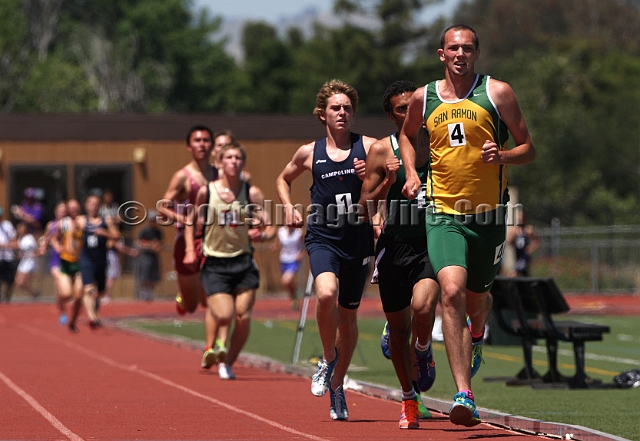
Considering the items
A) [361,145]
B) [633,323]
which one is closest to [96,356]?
[361,145]

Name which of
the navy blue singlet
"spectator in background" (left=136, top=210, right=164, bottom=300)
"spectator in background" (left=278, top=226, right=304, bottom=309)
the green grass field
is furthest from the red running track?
"spectator in background" (left=136, top=210, right=164, bottom=300)

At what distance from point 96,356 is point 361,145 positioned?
722 centimetres

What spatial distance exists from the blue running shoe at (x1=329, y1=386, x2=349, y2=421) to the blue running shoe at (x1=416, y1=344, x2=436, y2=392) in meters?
0.55

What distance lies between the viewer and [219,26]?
87000 millimetres

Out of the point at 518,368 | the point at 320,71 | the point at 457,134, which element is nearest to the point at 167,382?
the point at 518,368

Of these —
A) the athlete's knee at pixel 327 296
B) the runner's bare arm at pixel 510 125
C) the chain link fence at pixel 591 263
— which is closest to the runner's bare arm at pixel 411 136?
the runner's bare arm at pixel 510 125

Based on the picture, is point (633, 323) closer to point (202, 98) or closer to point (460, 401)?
point (460, 401)

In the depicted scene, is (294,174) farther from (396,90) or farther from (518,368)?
(518,368)

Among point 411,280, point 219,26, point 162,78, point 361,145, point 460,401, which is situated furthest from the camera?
point 219,26

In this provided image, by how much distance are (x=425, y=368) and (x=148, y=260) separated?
22312mm

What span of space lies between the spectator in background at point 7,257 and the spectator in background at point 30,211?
1716 millimetres

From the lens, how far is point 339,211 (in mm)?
9438

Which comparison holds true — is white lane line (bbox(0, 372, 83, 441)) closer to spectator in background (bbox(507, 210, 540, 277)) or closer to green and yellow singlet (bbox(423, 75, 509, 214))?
green and yellow singlet (bbox(423, 75, 509, 214))

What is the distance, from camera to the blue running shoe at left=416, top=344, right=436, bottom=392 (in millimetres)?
9305
